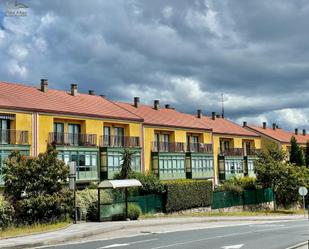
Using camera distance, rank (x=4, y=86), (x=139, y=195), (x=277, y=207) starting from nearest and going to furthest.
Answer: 1. (x=139, y=195)
2. (x=4, y=86)
3. (x=277, y=207)

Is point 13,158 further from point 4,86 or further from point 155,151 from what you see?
point 155,151

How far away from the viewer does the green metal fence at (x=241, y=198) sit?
50.3m

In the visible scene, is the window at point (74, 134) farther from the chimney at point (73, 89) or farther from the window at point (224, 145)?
the window at point (224, 145)

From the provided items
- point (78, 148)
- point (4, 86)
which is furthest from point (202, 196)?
point (4, 86)

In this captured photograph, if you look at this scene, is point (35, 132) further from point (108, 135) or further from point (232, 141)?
point (232, 141)

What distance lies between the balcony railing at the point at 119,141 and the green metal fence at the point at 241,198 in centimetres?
936

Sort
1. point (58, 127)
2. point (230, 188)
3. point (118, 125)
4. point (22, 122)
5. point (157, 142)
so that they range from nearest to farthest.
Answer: point (22, 122), point (58, 127), point (118, 125), point (230, 188), point (157, 142)

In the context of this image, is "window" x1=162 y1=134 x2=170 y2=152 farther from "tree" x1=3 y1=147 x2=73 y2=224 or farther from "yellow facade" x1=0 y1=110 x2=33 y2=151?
"tree" x1=3 y1=147 x2=73 y2=224

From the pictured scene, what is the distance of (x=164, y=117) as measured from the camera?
60.4 m

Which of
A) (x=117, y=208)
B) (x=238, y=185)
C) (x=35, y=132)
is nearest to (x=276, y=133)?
(x=238, y=185)

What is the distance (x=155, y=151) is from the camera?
54031 millimetres

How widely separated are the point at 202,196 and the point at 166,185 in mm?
6088

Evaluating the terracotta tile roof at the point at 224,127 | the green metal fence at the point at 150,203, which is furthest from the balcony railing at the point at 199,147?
the green metal fence at the point at 150,203

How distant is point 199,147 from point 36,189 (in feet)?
119
